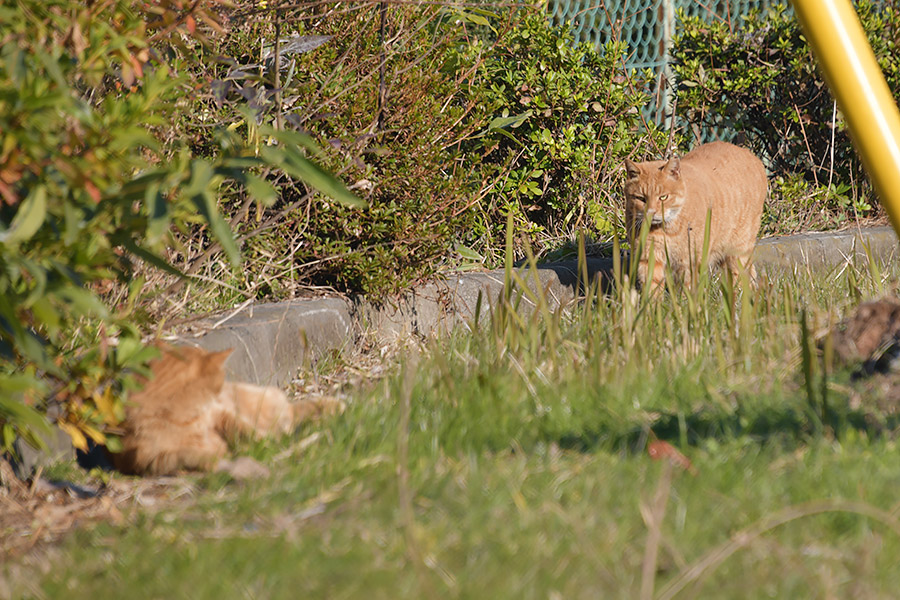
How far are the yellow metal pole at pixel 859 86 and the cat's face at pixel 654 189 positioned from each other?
2.43m

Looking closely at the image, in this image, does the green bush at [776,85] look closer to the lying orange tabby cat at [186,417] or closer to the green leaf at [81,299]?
the lying orange tabby cat at [186,417]

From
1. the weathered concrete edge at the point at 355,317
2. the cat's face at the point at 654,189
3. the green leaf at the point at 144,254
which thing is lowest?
the weathered concrete edge at the point at 355,317

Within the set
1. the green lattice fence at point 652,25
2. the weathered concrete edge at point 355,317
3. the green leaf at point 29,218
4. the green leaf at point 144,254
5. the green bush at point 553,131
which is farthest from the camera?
the green lattice fence at point 652,25

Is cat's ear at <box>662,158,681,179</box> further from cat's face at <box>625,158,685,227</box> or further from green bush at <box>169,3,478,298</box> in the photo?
green bush at <box>169,3,478,298</box>

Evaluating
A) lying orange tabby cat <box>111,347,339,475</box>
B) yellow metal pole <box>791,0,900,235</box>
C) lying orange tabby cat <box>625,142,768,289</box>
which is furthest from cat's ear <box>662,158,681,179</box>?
lying orange tabby cat <box>111,347,339,475</box>

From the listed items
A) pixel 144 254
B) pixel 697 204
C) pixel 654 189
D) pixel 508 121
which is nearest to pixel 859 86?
pixel 144 254

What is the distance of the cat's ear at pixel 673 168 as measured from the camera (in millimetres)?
4406

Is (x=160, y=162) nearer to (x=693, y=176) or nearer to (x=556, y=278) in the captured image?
(x=556, y=278)

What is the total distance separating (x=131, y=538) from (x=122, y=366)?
451mm

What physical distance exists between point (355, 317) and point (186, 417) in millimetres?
1457

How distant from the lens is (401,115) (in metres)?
3.78

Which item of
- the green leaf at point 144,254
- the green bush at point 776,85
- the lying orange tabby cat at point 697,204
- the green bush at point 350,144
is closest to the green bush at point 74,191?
the green leaf at point 144,254

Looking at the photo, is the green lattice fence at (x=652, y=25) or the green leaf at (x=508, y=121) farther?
the green lattice fence at (x=652, y=25)

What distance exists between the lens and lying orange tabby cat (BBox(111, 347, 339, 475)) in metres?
2.21
